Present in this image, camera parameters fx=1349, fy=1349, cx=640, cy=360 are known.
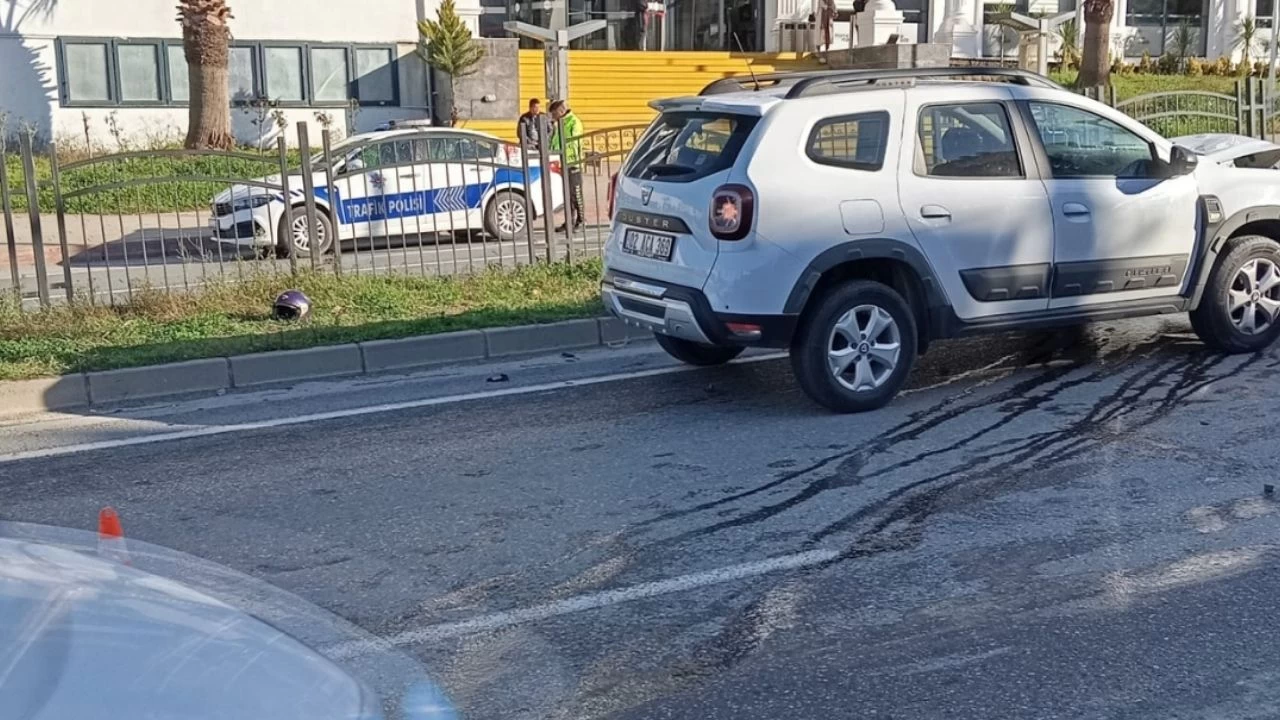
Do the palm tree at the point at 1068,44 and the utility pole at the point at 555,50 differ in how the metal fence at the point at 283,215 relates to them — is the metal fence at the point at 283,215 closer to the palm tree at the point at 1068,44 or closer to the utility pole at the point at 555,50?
the utility pole at the point at 555,50

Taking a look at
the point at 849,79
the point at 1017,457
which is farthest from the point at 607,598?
the point at 849,79

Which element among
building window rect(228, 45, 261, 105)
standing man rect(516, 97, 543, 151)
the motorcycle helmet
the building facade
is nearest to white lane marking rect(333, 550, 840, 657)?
the motorcycle helmet

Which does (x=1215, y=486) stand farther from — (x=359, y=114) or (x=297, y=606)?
(x=359, y=114)

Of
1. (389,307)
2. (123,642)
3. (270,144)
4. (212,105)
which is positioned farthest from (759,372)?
(270,144)

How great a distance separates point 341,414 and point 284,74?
1996 centimetres

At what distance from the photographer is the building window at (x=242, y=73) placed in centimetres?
2511

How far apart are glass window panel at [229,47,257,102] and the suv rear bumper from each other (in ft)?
65.9

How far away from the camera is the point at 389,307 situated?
36.4ft

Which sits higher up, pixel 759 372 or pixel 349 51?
pixel 349 51

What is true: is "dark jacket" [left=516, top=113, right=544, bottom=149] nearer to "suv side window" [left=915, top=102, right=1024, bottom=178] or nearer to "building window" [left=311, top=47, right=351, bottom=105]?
"suv side window" [left=915, top=102, right=1024, bottom=178]

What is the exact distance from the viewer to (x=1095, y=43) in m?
29.2

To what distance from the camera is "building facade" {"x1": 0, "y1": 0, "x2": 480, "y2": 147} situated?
24.7m

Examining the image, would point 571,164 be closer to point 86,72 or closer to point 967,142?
point 967,142

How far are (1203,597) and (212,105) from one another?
69.6ft
